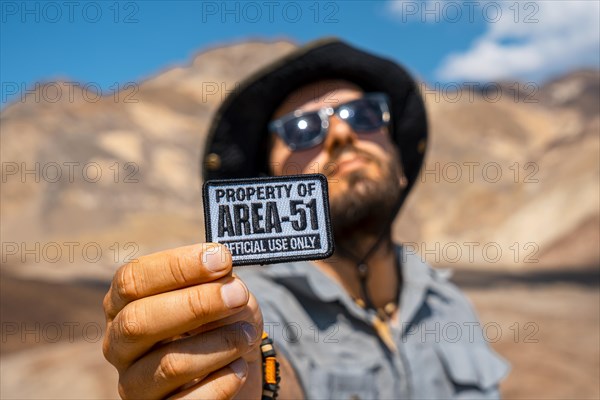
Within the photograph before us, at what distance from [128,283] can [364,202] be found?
1.52 metres

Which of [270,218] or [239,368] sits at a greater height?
[270,218]

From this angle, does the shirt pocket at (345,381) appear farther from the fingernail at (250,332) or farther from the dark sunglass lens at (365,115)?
the dark sunglass lens at (365,115)

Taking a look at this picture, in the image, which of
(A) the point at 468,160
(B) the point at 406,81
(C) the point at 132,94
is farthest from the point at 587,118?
(B) the point at 406,81

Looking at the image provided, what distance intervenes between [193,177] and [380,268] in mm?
25437

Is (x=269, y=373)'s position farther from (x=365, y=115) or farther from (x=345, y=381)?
(x=365, y=115)

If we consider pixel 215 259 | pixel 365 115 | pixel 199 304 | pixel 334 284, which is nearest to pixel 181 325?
pixel 199 304

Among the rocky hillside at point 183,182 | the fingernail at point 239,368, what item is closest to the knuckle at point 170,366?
the fingernail at point 239,368

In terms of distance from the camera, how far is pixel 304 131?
9.60 ft

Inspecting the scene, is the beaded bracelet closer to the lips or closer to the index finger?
the index finger

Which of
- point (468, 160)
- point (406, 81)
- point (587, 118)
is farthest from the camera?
point (587, 118)

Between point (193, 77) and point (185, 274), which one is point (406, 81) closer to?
point (185, 274)

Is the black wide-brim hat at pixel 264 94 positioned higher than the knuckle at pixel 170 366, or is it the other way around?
the black wide-brim hat at pixel 264 94

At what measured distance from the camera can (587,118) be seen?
1357 inches

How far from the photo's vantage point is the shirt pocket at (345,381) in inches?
93.1
